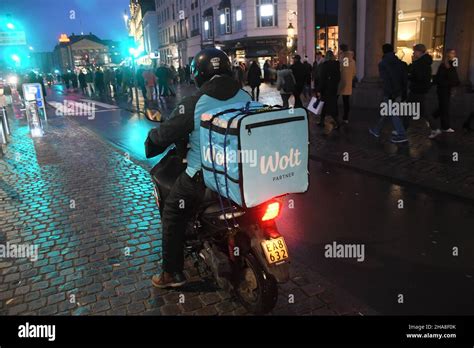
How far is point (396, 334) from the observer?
10.1 feet

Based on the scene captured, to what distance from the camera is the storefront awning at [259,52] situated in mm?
36562

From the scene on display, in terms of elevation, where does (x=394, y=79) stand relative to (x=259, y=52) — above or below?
below

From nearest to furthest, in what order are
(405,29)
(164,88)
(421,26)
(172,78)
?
(421,26) → (405,29) → (164,88) → (172,78)

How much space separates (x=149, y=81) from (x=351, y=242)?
19.6m

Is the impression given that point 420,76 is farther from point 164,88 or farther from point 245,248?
point 164,88

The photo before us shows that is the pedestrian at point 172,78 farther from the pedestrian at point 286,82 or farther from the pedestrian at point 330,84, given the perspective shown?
the pedestrian at point 330,84

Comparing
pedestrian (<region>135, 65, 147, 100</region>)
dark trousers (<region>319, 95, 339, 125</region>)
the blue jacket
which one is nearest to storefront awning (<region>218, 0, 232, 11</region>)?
pedestrian (<region>135, 65, 147, 100</region>)

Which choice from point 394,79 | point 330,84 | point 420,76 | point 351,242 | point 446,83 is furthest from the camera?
point 330,84

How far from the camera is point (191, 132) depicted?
10.6ft

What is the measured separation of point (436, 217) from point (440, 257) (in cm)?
113

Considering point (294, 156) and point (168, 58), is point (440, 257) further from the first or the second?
point (168, 58)

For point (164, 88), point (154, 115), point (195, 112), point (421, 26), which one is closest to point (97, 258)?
point (154, 115)

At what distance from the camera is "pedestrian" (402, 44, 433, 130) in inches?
337

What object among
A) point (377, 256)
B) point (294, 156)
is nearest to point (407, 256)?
point (377, 256)
